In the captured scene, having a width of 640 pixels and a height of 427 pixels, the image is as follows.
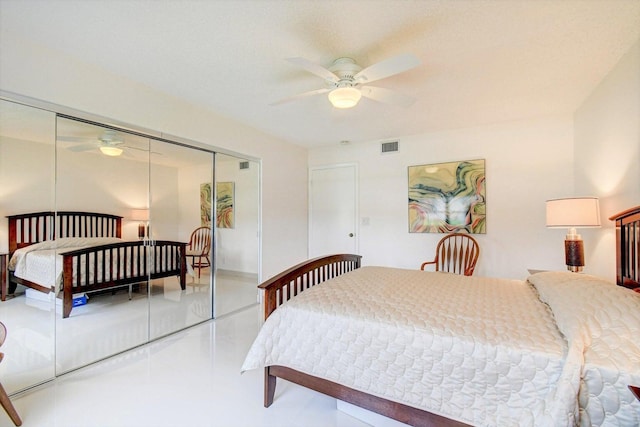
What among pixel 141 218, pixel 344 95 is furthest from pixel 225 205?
pixel 344 95

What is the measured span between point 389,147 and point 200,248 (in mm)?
2920

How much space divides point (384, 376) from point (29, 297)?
98.5 inches

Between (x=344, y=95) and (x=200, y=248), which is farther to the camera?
(x=200, y=248)

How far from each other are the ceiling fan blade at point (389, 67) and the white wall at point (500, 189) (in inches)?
92.9

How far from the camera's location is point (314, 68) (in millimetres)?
1839

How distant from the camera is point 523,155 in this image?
3502mm

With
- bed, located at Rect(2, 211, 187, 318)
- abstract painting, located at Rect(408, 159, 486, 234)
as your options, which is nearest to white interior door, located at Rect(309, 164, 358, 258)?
abstract painting, located at Rect(408, 159, 486, 234)

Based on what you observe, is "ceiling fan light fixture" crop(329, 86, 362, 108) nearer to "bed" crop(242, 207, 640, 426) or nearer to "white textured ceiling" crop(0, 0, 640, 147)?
"white textured ceiling" crop(0, 0, 640, 147)

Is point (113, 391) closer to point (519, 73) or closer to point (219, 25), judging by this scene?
point (219, 25)

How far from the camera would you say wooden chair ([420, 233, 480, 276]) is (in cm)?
366

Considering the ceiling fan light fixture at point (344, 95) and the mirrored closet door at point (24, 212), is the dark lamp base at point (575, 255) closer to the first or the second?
the ceiling fan light fixture at point (344, 95)

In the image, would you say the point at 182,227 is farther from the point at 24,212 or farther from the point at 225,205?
the point at 24,212

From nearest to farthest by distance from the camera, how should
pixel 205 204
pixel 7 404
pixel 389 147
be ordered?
1. pixel 7 404
2. pixel 205 204
3. pixel 389 147

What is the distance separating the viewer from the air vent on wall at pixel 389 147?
14.0 ft
